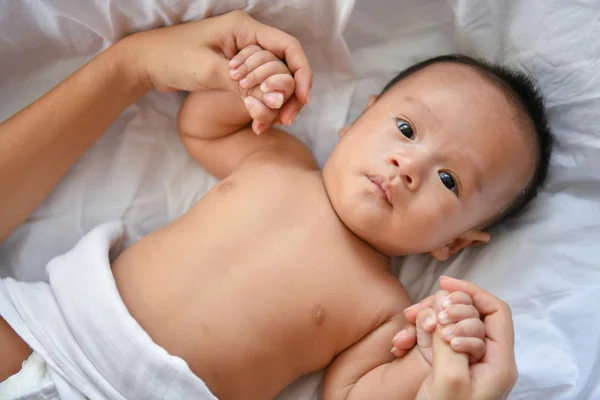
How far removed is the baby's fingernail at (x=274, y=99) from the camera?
97cm

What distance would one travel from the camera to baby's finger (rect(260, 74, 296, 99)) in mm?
979

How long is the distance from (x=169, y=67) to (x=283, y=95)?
0.85ft

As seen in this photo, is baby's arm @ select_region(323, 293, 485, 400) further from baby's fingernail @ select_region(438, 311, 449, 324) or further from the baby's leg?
the baby's leg

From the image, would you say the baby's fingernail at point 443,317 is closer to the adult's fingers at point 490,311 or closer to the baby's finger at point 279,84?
the adult's fingers at point 490,311

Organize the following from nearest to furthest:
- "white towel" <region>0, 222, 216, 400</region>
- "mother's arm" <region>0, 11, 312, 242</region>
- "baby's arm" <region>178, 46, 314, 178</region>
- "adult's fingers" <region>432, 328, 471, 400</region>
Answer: "adult's fingers" <region>432, 328, 471, 400</region> < "white towel" <region>0, 222, 216, 400</region> < "mother's arm" <region>0, 11, 312, 242</region> < "baby's arm" <region>178, 46, 314, 178</region>

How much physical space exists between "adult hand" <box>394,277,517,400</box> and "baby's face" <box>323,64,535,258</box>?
167 mm

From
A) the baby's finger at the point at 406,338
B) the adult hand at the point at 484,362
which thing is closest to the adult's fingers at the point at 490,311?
the adult hand at the point at 484,362

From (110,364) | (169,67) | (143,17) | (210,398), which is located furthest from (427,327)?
(143,17)

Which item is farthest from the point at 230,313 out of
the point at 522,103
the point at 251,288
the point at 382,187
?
the point at 522,103

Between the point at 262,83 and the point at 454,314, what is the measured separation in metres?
0.46

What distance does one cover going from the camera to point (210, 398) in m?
0.95

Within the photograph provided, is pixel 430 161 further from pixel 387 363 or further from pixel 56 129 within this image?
pixel 56 129

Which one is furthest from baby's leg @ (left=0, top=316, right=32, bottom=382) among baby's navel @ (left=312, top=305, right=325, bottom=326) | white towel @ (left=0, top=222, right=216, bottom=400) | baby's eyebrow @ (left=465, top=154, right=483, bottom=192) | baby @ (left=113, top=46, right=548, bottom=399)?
baby's eyebrow @ (left=465, top=154, right=483, bottom=192)

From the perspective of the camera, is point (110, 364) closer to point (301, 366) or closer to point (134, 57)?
point (301, 366)
